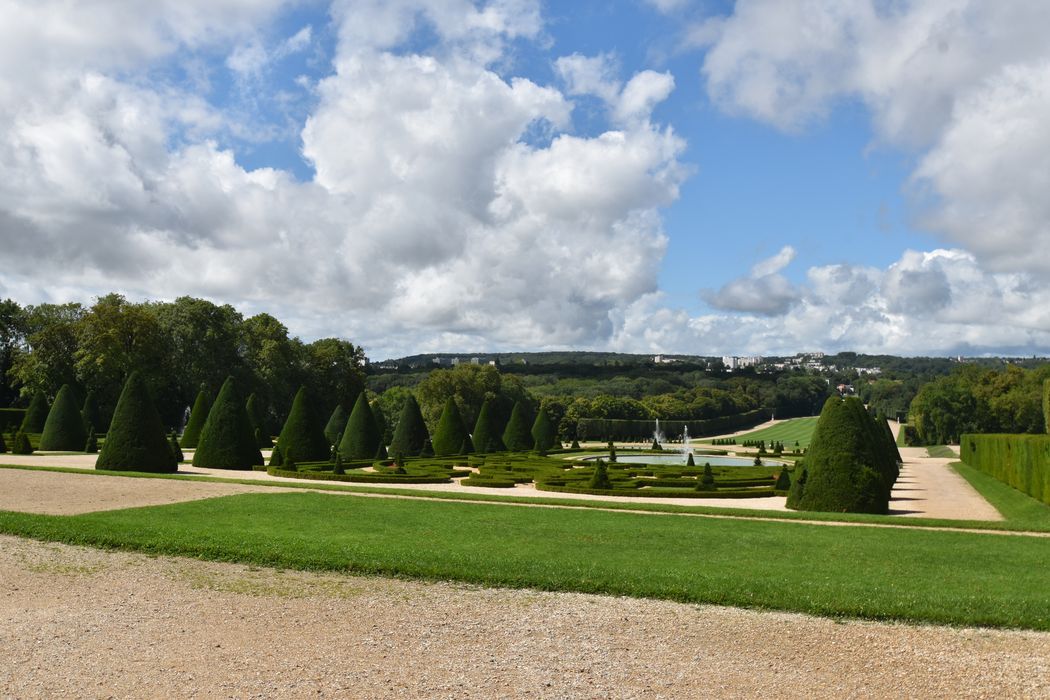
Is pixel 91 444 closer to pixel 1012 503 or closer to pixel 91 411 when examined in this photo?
pixel 91 411

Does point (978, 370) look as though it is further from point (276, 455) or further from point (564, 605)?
point (564, 605)

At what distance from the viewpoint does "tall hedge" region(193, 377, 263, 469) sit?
3075 cm

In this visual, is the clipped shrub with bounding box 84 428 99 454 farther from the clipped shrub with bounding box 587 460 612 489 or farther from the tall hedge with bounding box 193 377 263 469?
the clipped shrub with bounding box 587 460 612 489

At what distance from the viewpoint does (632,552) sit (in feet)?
41.2

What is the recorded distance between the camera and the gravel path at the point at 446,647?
649cm

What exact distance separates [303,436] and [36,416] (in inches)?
840

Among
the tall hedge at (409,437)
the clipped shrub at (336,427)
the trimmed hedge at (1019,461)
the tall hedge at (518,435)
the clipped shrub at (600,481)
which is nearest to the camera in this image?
the trimmed hedge at (1019,461)

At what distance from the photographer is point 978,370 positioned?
295ft

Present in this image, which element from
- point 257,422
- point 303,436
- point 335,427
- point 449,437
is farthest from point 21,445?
point 449,437

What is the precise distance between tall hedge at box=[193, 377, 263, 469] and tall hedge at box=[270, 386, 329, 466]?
2146mm

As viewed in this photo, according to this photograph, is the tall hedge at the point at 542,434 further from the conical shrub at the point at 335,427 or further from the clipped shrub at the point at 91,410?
the clipped shrub at the point at 91,410

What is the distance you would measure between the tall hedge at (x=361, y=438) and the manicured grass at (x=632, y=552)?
18806 millimetres

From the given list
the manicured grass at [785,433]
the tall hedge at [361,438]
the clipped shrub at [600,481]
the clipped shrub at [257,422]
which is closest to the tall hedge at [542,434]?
the tall hedge at [361,438]

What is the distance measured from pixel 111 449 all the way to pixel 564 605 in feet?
75.1
